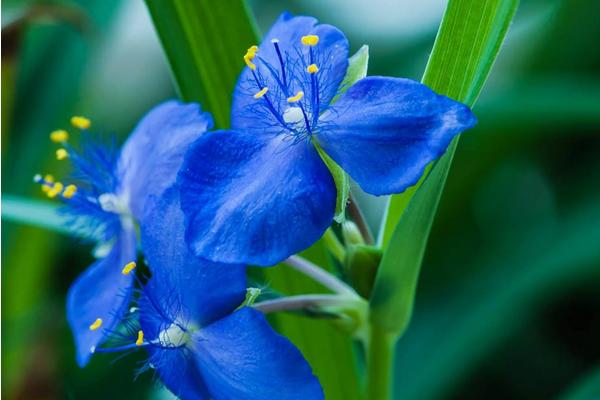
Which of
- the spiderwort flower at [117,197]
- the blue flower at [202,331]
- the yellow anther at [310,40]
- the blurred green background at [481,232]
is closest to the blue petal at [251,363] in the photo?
the blue flower at [202,331]

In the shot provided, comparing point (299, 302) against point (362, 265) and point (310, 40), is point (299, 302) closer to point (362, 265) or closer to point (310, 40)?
point (362, 265)

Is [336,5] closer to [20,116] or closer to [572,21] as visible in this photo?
[572,21]

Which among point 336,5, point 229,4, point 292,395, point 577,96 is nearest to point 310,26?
point 229,4

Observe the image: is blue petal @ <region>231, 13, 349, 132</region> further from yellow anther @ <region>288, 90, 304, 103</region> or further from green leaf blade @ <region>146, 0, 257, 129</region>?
green leaf blade @ <region>146, 0, 257, 129</region>

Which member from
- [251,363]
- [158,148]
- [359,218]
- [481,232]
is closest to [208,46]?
[158,148]

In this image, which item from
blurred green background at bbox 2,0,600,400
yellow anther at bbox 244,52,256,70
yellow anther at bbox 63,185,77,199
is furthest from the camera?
blurred green background at bbox 2,0,600,400

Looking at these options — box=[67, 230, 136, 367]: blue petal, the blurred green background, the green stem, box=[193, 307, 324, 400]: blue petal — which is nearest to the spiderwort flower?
box=[67, 230, 136, 367]: blue petal
